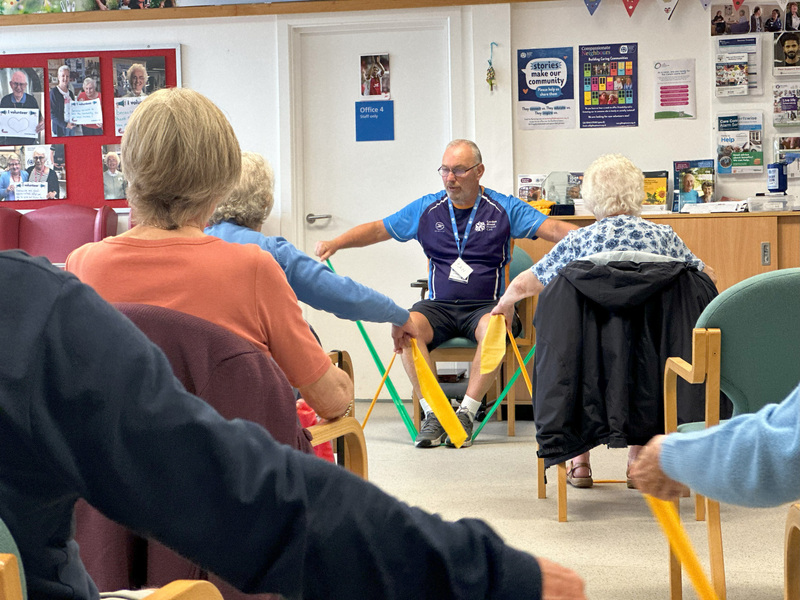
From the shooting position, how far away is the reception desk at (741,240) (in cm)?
484

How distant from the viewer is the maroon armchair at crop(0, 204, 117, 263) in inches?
223

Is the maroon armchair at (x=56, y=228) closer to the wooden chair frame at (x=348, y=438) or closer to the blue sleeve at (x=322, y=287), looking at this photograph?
the blue sleeve at (x=322, y=287)

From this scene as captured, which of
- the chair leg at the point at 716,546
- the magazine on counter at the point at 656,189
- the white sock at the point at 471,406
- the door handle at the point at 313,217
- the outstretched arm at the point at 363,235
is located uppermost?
the magazine on counter at the point at 656,189

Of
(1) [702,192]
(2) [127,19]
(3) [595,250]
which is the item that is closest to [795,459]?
(3) [595,250]

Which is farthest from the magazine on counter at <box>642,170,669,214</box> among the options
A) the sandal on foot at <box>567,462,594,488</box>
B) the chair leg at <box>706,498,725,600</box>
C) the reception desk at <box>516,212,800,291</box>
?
the chair leg at <box>706,498,725,600</box>

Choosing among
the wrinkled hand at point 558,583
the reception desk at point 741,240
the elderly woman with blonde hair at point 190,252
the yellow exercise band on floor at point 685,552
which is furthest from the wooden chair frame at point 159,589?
the reception desk at point 741,240

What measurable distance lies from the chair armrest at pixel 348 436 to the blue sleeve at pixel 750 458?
771mm

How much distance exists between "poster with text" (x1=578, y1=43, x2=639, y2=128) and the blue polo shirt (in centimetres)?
115

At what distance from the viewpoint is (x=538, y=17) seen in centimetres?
562

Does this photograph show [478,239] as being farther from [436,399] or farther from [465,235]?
[436,399]

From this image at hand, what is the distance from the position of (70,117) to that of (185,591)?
5.92 meters

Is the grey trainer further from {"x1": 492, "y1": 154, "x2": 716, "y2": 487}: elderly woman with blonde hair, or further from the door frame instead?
the door frame

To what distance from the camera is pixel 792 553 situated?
1692 millimetres

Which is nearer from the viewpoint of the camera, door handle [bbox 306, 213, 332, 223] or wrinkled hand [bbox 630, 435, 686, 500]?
wrinkled hand [bbox 630, 435, 686, 500]
